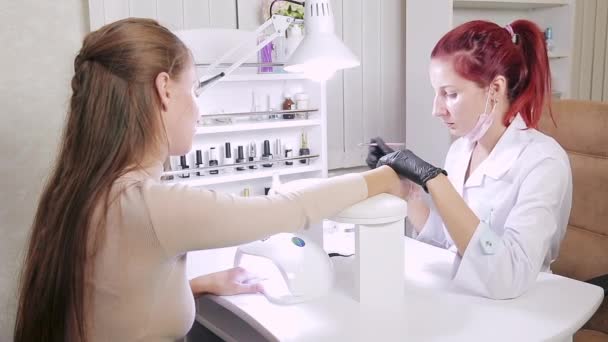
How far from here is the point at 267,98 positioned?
191cm

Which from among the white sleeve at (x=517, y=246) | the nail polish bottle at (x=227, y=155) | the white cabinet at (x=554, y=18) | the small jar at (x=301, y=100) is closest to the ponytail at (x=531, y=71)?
the white sleeve at (x=517, y=246)

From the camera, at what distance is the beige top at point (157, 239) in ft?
2.72

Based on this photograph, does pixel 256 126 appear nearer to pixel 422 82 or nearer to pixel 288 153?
pixel 288 153

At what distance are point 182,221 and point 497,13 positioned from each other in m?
2.13

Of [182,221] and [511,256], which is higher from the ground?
[182,221]

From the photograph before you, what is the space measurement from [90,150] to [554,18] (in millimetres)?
2300

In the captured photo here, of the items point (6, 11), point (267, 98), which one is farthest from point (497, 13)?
point (6, 11)

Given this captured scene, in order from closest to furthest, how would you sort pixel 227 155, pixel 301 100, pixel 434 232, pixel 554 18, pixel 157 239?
pixel 157 239, pixel 434 232, pixel 227 155, pixel 301 100, pixel 554 18

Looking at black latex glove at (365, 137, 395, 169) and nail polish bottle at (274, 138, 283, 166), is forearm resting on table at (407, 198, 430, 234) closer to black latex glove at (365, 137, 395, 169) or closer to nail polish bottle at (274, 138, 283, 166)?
black latex glove at (365, 137, 395, 169)

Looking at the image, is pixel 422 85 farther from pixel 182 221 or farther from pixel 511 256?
pixel 182 221

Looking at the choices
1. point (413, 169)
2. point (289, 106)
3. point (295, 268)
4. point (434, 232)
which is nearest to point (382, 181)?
point (413, 169)

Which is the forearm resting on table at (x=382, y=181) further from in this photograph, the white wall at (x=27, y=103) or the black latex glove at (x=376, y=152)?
the white wall at (x=27, y=103)

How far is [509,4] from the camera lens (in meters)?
2.39

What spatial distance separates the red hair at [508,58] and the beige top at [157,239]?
0.63 m
